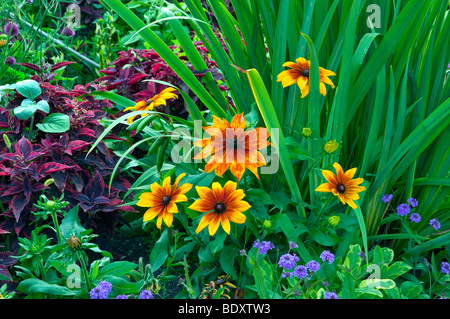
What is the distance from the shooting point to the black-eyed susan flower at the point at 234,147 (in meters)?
1.21

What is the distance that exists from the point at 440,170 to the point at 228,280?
76 cm

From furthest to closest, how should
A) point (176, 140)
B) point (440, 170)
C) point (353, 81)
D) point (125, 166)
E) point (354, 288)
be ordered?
point (125, 166) → point (176, 140) → point (440, 170) → point (353, 81) → point (354, 288)

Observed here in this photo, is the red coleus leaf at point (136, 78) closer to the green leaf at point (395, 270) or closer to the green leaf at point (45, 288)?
the green leaf at point (45, 288)

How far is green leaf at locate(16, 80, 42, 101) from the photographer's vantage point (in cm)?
168

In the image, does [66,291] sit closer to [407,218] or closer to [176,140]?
[176,140]

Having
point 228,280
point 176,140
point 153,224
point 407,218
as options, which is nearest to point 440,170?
point 407,218

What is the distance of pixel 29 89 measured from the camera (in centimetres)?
168

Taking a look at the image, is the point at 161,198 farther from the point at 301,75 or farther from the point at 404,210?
the point at 404,210

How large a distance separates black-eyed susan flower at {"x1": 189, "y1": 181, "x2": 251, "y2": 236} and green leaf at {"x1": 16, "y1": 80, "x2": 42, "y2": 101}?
0.80 meters

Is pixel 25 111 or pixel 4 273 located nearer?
pixel 4 273

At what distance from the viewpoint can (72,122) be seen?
68.2 inches

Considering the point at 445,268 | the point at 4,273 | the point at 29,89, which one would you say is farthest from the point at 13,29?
the point at 445,268

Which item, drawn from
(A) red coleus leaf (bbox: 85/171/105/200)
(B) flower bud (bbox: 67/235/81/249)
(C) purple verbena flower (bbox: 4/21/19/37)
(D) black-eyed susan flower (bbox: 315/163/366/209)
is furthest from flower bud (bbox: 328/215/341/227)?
(C) purple verbena flower (bbox: 4/21/19/37)

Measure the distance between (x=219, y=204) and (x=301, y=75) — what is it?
0.42 metres
